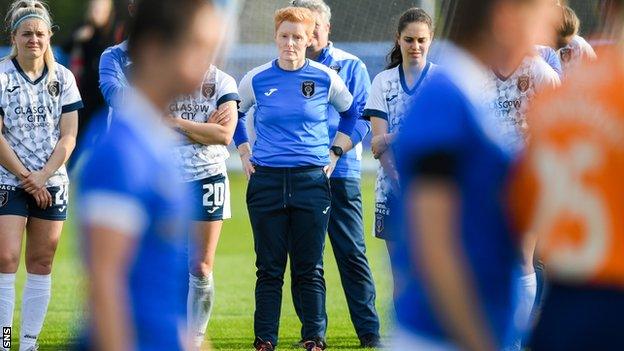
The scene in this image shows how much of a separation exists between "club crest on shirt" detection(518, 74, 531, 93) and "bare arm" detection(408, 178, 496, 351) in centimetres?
389

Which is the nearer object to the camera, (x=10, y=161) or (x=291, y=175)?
(x=10, y=161)

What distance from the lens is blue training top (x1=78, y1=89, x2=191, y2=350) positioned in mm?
3121

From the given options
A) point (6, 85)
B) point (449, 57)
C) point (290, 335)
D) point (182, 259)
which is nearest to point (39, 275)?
point (6, 85)

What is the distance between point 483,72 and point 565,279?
0.59m

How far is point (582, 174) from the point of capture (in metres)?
2.99

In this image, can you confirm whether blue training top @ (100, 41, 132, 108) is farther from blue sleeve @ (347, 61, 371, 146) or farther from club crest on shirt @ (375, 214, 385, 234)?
club crest on shirt @ (375, 214, 385, 234)

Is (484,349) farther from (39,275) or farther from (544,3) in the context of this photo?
(39,275)

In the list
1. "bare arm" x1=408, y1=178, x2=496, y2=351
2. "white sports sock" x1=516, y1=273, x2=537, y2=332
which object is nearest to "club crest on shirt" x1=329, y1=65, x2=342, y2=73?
"white sports sock" x1=516, y1=273, x2=537, y2=332

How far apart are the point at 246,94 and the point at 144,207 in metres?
5.03

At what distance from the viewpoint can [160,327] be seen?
3.29 m

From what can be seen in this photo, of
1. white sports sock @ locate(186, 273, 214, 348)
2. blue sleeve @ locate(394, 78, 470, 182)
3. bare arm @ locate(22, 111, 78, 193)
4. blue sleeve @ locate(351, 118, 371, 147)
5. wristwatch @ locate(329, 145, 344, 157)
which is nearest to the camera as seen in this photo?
blue sleeve @ locate(394, 78, 470, 182)

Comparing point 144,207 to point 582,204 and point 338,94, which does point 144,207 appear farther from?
point 338,94

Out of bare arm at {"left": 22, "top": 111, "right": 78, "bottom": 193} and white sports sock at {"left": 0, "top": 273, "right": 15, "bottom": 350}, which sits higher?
bare arm at {"left": 22, "top": 111, "right": 78, "bottom": 193}

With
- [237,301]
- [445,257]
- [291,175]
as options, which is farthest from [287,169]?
[445,257]
